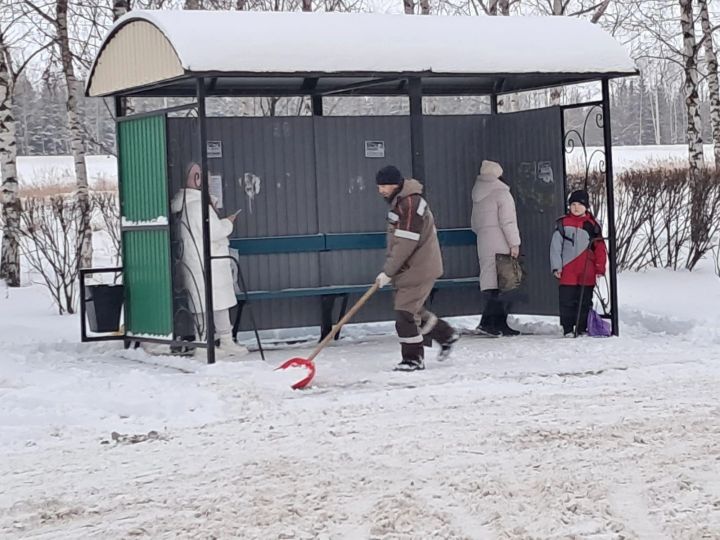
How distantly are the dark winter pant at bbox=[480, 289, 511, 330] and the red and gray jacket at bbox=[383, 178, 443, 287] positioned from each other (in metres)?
2.50

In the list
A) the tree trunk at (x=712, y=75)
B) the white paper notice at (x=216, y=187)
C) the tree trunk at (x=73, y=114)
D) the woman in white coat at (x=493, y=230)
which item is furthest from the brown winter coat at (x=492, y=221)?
the tree trunk at (x=712, y=75)

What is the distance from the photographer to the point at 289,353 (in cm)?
1252

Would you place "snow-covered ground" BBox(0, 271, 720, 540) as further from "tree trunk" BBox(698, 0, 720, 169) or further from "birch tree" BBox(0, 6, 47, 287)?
"tree trunk" BBox(698, 0, 720, 169)

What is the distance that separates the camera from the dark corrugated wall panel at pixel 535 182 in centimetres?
1367

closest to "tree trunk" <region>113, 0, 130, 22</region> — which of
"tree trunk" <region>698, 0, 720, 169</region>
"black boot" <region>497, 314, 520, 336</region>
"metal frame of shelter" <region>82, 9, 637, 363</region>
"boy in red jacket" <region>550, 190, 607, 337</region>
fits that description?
"metal frame of shelter" <region>82, 9, 637, 363</region>

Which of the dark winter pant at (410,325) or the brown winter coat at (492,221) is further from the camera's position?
the brown winter coat at (492,221)

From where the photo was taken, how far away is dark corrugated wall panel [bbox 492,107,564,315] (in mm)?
13672

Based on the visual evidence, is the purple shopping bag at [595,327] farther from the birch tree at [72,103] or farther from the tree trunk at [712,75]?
the tree trunk at [712,75]

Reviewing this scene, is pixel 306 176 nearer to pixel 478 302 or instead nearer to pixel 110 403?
pixel 478 302

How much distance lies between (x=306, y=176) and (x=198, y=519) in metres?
7.22

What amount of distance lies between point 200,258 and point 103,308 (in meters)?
1.35

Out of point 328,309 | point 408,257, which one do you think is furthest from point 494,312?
point 408,257

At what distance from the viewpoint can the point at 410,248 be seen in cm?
1102

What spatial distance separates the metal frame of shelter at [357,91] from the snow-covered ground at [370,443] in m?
0.95
